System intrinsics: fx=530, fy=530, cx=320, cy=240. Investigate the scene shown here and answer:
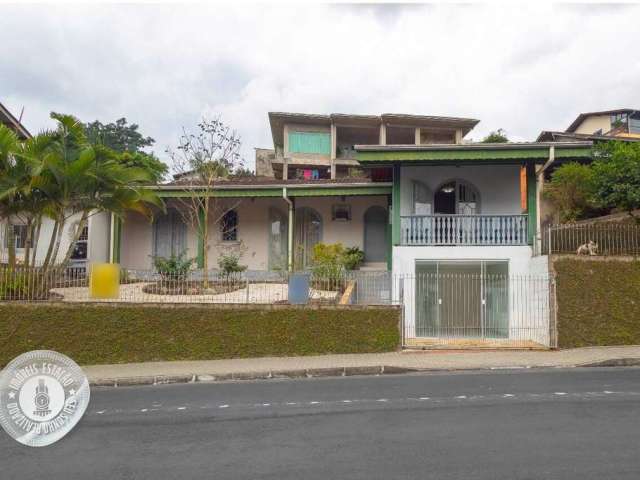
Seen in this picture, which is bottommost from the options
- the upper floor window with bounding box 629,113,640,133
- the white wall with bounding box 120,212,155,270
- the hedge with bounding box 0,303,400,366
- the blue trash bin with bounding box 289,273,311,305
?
the hedge with bounding box 0,303,400,366

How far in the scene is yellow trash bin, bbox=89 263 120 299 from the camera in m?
11.2

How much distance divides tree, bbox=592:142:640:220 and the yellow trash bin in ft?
37.6

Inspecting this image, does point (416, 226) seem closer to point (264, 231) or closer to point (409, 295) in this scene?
point (409, 295)

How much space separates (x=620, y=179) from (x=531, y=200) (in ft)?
7.14

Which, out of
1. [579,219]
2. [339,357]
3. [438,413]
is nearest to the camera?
[438,413]

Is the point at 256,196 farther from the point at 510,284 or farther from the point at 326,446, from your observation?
the point at 326,446

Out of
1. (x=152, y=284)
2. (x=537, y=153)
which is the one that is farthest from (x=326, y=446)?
(x=537, y=153)

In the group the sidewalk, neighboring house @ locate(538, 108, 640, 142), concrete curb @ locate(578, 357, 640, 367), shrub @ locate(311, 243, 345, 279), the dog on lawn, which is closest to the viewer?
the sidewalk

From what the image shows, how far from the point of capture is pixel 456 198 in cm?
1540

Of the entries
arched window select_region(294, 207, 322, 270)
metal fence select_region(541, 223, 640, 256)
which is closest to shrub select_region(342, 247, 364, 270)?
arched window select_region(294, 207, 322, 270)

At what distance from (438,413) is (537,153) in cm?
912

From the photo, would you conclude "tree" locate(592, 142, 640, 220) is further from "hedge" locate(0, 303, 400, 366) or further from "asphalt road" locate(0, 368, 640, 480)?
"hedge" locate(0, 303, 400, 366)

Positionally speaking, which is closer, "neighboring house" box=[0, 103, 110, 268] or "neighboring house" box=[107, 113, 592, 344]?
"neighboring house" box=[107, 113, 592, 344]

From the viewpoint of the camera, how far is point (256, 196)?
57.1 feet
